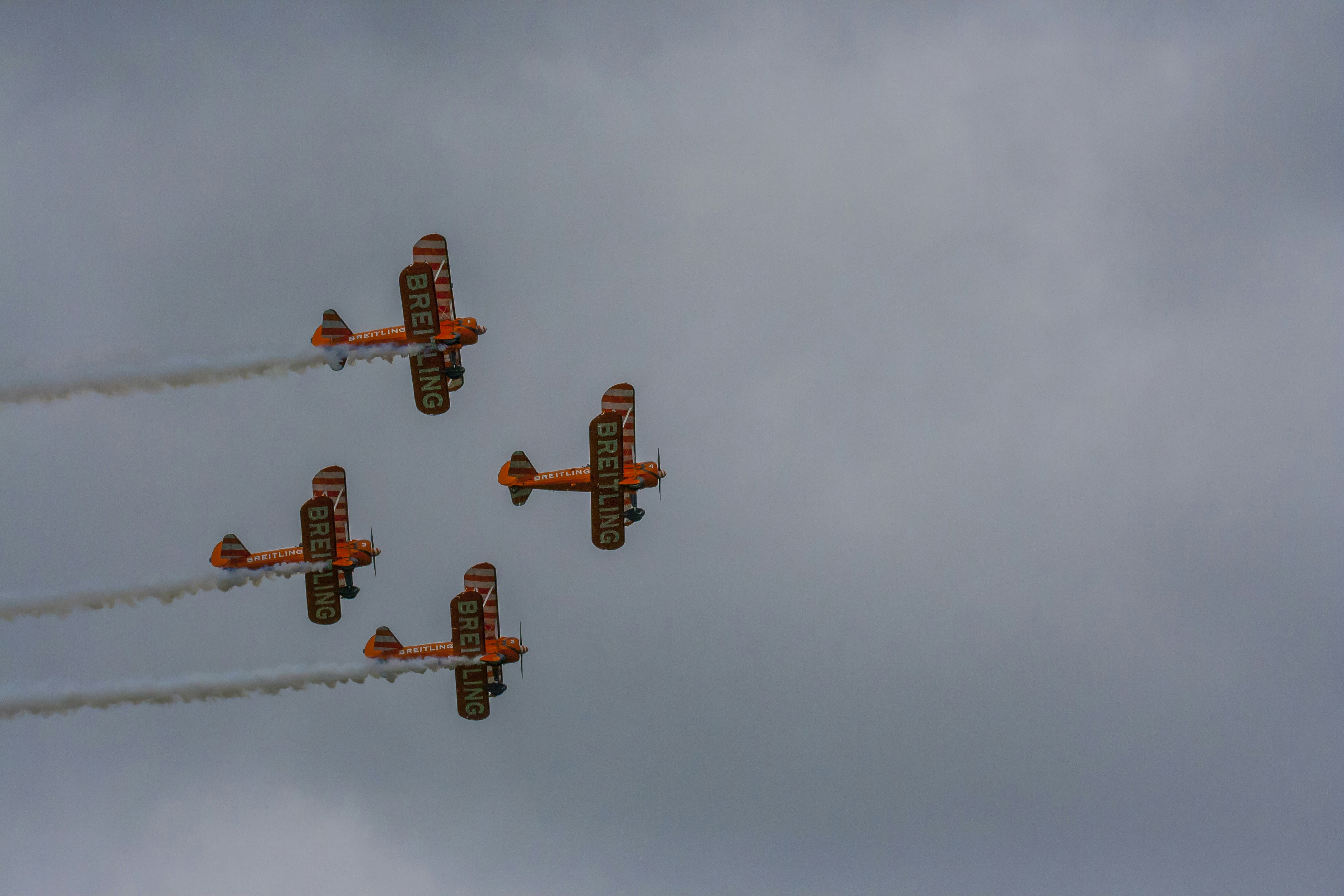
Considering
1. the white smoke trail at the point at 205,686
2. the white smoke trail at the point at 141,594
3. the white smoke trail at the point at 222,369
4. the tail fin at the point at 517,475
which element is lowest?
the white smoke trail at the point at 205,686

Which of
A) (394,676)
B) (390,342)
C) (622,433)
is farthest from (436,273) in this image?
(394,676)

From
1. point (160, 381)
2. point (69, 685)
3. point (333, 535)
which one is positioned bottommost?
point (69, 685)

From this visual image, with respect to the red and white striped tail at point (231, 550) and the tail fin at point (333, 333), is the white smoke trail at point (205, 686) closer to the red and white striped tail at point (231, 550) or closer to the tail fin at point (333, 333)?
the red and white striped tail at point (231, 550)

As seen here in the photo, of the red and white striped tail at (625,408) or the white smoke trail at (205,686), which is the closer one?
the white smoke trail at (205,686)

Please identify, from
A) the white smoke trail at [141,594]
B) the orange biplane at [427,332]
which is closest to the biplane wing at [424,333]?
the orange biplane at [427,332]

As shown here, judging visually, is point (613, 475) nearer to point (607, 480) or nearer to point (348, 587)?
point (607, 480)

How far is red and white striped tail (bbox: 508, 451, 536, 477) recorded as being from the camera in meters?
94.1

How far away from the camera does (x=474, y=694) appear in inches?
3725

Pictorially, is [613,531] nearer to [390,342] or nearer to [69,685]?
[390,342]

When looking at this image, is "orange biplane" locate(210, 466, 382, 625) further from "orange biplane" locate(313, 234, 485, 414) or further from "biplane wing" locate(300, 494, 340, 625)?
"orange biplane" locate(313, 234, 485, 414)

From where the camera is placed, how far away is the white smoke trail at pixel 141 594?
8688 cm

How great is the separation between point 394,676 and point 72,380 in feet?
54.7

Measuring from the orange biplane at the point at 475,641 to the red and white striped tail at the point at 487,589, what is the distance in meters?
0.01

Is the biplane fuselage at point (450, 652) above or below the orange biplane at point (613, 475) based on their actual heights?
below
